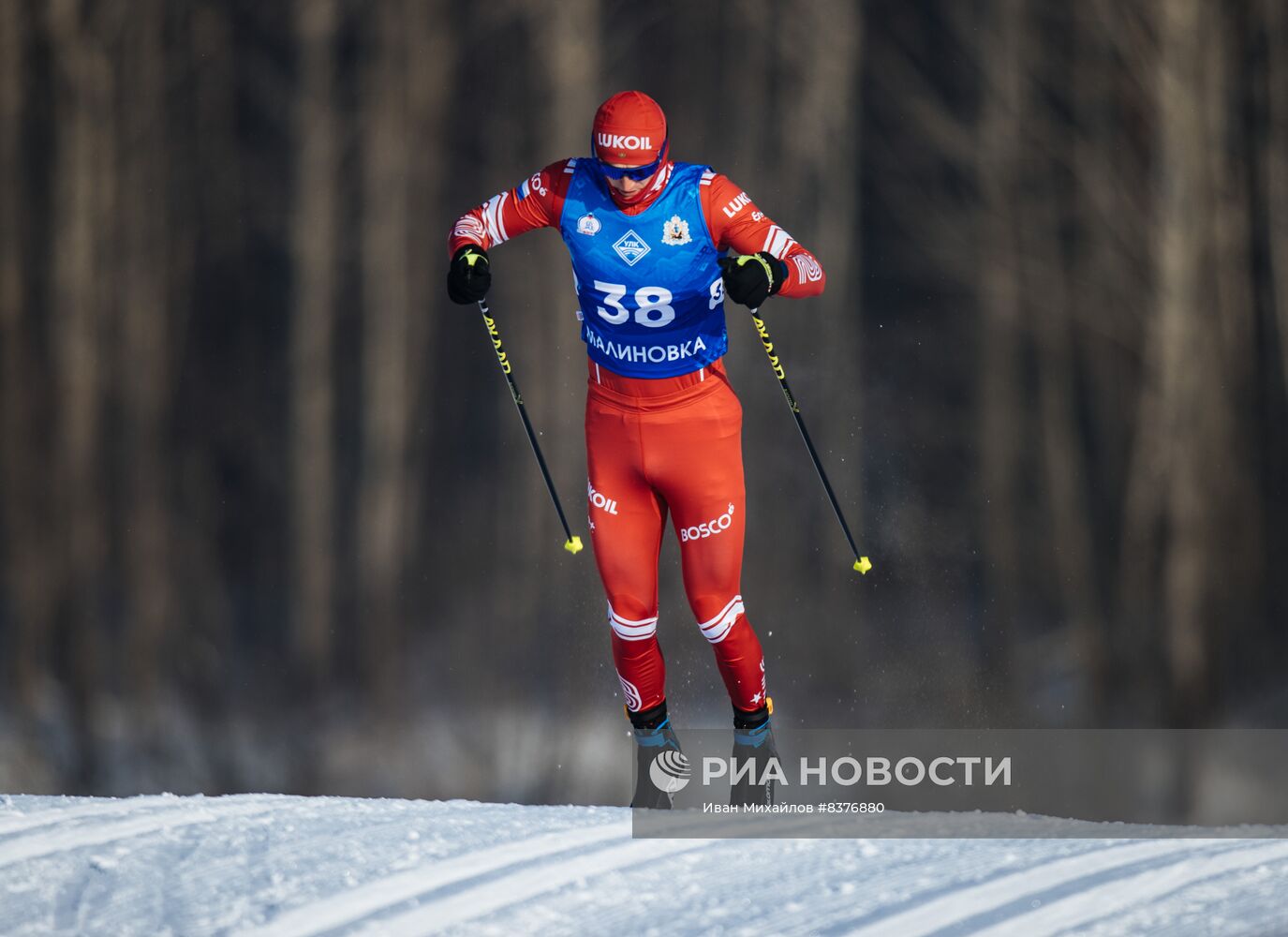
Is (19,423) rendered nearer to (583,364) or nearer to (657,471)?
(583,364)

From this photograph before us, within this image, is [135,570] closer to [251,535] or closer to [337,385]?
[251,535]

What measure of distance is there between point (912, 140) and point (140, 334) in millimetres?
2221

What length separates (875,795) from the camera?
416cm

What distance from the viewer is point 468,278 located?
3334 millimetres

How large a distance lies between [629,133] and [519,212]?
1.28 ft

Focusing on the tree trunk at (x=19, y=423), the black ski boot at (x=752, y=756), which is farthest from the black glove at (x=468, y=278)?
the tree trunk at (x=19, y=423)

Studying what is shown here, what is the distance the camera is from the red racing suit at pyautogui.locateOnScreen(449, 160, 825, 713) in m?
3.41

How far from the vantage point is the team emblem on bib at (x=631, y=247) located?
3311 millimetres

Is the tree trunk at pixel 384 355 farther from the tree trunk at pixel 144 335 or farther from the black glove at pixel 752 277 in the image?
the black glove at pixel 752 277

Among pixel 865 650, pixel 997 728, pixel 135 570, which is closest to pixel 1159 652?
pixel 997 728

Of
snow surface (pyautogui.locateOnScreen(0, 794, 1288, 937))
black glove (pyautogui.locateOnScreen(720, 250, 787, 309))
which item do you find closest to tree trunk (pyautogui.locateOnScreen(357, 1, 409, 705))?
snow surface (pyautogui.locateOnScreen(0, 794, 1288, 937))

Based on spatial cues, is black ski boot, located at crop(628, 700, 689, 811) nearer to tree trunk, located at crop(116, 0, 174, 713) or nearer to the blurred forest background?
the blurred forest background

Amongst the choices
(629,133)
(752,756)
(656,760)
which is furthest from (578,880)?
(629,133)

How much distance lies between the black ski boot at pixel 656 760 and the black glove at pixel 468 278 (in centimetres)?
107
